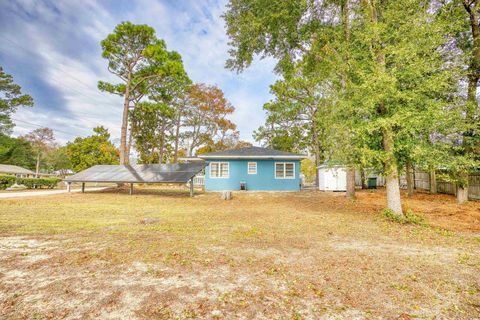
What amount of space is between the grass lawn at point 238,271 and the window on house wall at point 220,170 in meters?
11.2

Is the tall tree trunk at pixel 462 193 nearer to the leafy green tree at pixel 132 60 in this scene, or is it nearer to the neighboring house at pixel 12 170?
the leafy green tree at pixel 132 60

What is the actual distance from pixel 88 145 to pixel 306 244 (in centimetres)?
Answer: 3711

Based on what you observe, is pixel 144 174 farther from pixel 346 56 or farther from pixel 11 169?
pixel 11 169

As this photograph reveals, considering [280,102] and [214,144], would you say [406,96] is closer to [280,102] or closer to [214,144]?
[280,102]

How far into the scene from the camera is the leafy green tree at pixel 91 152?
31.9 metres

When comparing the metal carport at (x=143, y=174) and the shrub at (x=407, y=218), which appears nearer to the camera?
the shrub at (x=407, y=218)

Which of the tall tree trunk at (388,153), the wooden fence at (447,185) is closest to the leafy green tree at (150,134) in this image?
the tall tree trunk at (388,153)

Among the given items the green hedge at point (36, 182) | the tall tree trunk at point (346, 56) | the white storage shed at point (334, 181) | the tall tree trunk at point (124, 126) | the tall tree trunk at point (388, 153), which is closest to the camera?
the tall tree trunk at point (388, 153)

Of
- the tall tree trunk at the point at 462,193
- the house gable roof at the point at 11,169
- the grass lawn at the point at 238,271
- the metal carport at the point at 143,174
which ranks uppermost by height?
the house gable roof at the point at 11,169

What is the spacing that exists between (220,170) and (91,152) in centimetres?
2668

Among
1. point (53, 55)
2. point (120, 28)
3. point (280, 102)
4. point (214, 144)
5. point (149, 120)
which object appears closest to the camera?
point (120, 28)

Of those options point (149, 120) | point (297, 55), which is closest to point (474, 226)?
point (297, 55)

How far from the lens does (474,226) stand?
558cm

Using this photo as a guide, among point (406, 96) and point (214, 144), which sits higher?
point (214, 144)
